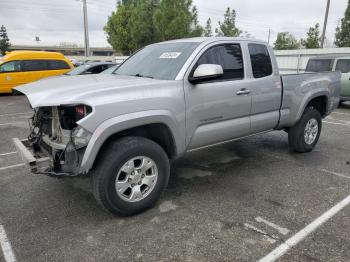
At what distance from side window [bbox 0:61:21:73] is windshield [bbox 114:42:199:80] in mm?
10719

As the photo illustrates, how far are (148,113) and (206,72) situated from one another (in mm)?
807

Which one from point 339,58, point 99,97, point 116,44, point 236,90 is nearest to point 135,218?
point 99,97

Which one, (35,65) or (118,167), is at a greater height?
(35,65)

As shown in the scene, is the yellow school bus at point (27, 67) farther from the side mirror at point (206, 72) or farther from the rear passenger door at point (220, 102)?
the side mirror at point (206, 72)

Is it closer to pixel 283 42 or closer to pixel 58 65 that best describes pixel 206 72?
pixel 58 65

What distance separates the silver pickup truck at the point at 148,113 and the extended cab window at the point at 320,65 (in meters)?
7.50

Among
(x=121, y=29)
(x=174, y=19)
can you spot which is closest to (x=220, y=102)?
(x=174, y=19)

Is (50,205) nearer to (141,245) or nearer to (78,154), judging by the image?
(78,154)

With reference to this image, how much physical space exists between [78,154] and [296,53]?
60.1 feet

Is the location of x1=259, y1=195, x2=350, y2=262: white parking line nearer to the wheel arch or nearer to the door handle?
the wheel arch

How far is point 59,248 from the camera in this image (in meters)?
2.73

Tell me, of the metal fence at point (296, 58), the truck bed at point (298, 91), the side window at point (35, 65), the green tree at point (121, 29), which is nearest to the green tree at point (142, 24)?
the green tree at point (121, 29)

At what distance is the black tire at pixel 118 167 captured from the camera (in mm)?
2916

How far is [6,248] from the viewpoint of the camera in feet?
8.98
